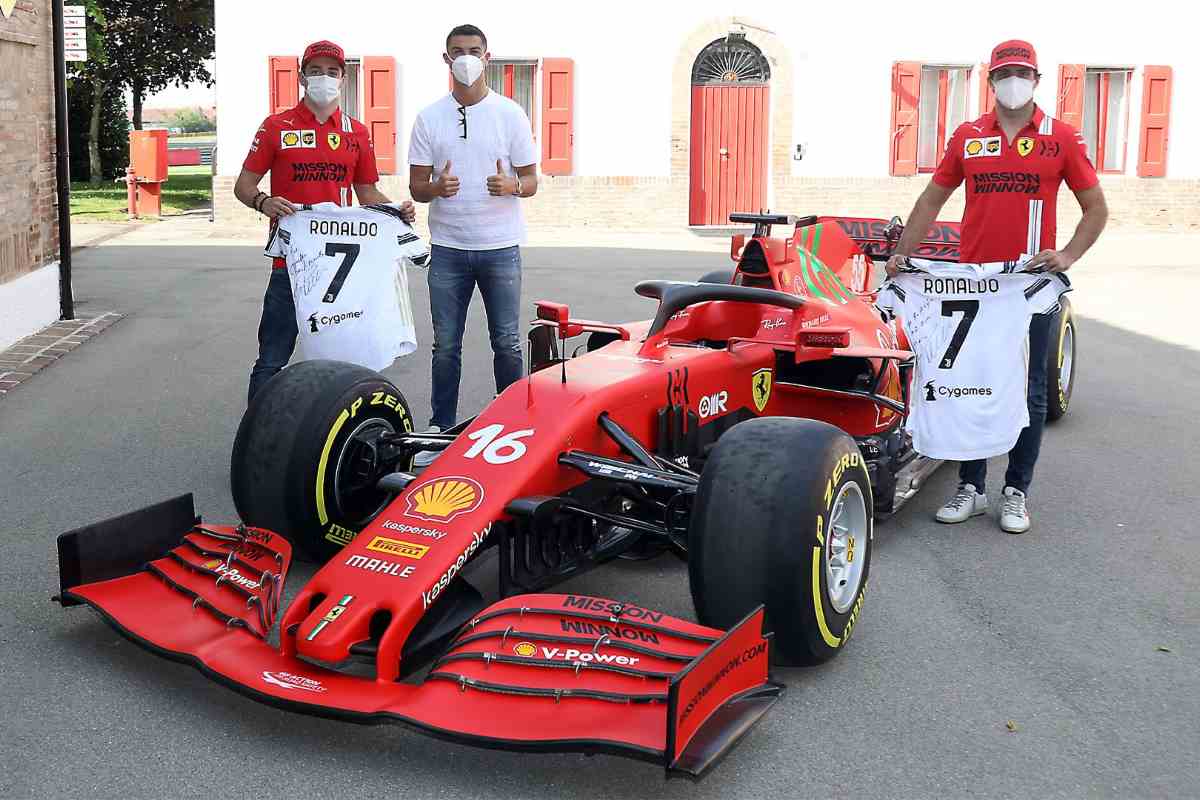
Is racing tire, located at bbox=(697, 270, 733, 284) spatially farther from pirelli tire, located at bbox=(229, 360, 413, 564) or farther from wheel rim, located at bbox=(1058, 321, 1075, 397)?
pirelli tire, located at bbox=(229, 360, 413, 564)

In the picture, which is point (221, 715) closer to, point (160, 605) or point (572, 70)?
point (160, 605)

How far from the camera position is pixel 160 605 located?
13.3 ft

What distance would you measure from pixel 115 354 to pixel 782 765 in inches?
301

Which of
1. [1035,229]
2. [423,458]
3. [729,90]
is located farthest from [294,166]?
[729,90]

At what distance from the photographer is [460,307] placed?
22.0 feet

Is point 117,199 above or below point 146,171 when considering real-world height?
below

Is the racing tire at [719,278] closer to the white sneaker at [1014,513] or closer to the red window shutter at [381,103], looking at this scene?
the white sneaker at [1014,513]

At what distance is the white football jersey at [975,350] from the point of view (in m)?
5.64

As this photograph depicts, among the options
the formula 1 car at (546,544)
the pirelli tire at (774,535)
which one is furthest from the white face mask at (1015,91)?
the pirelli tire at (774,535)

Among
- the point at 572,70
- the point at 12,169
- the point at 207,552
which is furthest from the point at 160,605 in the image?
the point at 572,70

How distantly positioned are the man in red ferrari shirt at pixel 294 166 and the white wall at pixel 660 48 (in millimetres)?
14072

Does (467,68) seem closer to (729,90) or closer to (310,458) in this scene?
(310,458)

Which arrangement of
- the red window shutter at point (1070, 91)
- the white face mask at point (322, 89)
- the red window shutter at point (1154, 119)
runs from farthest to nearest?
the red window shutter at point (1154, 119), the red window shutter at point (1070, 91), the white face mask at point (322, 89)

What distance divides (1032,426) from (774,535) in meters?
2.43
